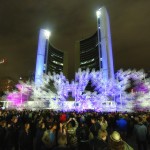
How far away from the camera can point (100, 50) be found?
265 ft

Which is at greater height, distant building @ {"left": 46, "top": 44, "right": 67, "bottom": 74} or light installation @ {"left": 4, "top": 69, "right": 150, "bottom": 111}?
distant building @ {"left": 46, "top": 44, "right": 67, "bottom": 74}

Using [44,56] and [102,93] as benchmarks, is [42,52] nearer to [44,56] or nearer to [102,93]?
[44,56]

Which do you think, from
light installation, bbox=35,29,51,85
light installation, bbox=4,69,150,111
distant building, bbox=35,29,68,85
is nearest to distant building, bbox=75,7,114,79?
distant building, bbox=35,29,68,85

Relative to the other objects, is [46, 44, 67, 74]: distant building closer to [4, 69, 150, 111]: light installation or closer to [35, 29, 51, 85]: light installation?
[35, 29, 51, 85]: light installation

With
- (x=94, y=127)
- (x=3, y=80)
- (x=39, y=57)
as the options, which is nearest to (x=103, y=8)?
(x=39, y=57)

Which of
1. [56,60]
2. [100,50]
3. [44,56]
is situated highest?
[56,60]

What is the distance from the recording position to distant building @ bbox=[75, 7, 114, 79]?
72.9 m

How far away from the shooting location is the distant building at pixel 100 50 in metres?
72.9

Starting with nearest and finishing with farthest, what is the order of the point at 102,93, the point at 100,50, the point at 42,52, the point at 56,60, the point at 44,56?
the point at 102,93
the point at 100,50
the point at 42,52
the point at 44,56
the point at 56,60

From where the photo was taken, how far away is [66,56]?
128625mm

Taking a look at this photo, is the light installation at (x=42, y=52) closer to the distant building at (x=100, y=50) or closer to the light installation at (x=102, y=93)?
the distant building at (x=100, y=50)

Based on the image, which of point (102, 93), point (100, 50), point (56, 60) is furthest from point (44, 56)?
point (102, 93)

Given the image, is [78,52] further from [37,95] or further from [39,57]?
[37,95]

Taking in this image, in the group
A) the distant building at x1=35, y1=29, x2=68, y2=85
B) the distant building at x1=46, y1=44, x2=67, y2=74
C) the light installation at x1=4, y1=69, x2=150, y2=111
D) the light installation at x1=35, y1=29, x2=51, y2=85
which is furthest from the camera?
the distant building at x1=46, y1=44, x2=67, y2=74
